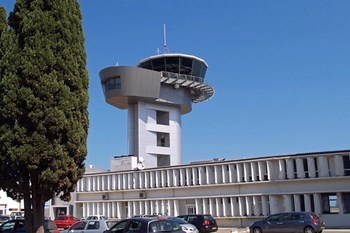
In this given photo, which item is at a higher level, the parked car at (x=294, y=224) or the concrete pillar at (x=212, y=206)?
the concrete pillar at (x=212, y=206)

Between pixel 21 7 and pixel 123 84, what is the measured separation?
142 ft

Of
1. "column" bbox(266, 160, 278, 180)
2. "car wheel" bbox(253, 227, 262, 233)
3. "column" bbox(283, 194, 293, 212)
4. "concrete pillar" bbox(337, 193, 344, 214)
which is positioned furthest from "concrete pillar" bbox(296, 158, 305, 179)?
"car wheel" bbox(253, 227, 262, 233)

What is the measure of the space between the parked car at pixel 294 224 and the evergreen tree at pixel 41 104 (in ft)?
55.9

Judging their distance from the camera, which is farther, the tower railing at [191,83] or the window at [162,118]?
the window at [162,118]

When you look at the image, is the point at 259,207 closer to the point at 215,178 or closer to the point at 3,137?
the point at 215,178

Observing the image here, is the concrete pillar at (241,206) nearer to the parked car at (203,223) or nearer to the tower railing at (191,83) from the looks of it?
the parked car at (203,223)

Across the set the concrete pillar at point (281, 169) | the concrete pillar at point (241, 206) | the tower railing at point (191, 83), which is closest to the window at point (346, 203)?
the concrete pillar at point (281, 169)

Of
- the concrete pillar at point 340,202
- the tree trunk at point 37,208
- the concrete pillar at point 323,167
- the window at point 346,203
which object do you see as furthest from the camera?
the concrete pillar at point 323,167

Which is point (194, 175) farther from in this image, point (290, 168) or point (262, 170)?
point (290, 168)

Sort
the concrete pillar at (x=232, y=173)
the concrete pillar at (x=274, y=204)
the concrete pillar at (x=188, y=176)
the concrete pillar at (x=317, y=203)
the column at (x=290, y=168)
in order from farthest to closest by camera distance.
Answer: the concrete pillar at (x=188, y=176) < the concrete pillar at (x=232, y=173) < the concrete pillar at (x=274, y=204) < the column at (x=290, y=168) < the concrete pillar at (x=317, y=203)

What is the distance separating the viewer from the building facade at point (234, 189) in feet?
122

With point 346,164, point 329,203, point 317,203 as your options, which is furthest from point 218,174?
point 346,164

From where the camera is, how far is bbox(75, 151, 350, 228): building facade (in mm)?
37281

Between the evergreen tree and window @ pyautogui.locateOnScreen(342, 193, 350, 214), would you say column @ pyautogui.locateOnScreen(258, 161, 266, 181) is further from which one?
the evergreen tree
